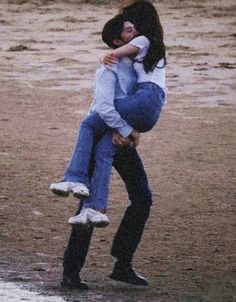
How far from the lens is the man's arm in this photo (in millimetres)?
7086

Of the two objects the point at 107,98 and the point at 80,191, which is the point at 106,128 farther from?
the point at 80,191

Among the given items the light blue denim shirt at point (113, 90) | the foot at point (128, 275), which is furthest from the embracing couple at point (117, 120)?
the foot at point (128, 275)

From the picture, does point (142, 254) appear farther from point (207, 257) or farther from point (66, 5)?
point (66, 5)

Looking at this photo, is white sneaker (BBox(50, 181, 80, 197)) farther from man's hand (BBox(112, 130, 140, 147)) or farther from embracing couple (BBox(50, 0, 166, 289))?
man's hand (BBox(112, 130, 140, 147))

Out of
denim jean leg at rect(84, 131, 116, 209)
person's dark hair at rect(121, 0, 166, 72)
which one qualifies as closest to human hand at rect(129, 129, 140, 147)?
denim jean leg at rect(84, 131, 116, 209)

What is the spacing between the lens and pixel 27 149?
12.4 m

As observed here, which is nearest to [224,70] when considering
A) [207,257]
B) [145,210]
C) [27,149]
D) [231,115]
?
[231,115]

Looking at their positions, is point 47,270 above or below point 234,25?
below

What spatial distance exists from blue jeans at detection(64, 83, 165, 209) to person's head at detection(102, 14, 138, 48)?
10.1 inches

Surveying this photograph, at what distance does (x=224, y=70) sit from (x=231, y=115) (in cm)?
292

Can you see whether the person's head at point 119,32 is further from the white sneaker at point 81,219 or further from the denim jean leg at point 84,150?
the white sneaker at point 81,219

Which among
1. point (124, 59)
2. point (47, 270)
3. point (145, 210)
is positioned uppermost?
point (124, 59)

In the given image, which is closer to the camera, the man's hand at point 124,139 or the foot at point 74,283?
the man's hand at point 124,139

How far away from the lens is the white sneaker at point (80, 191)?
A: 22.7 ft
